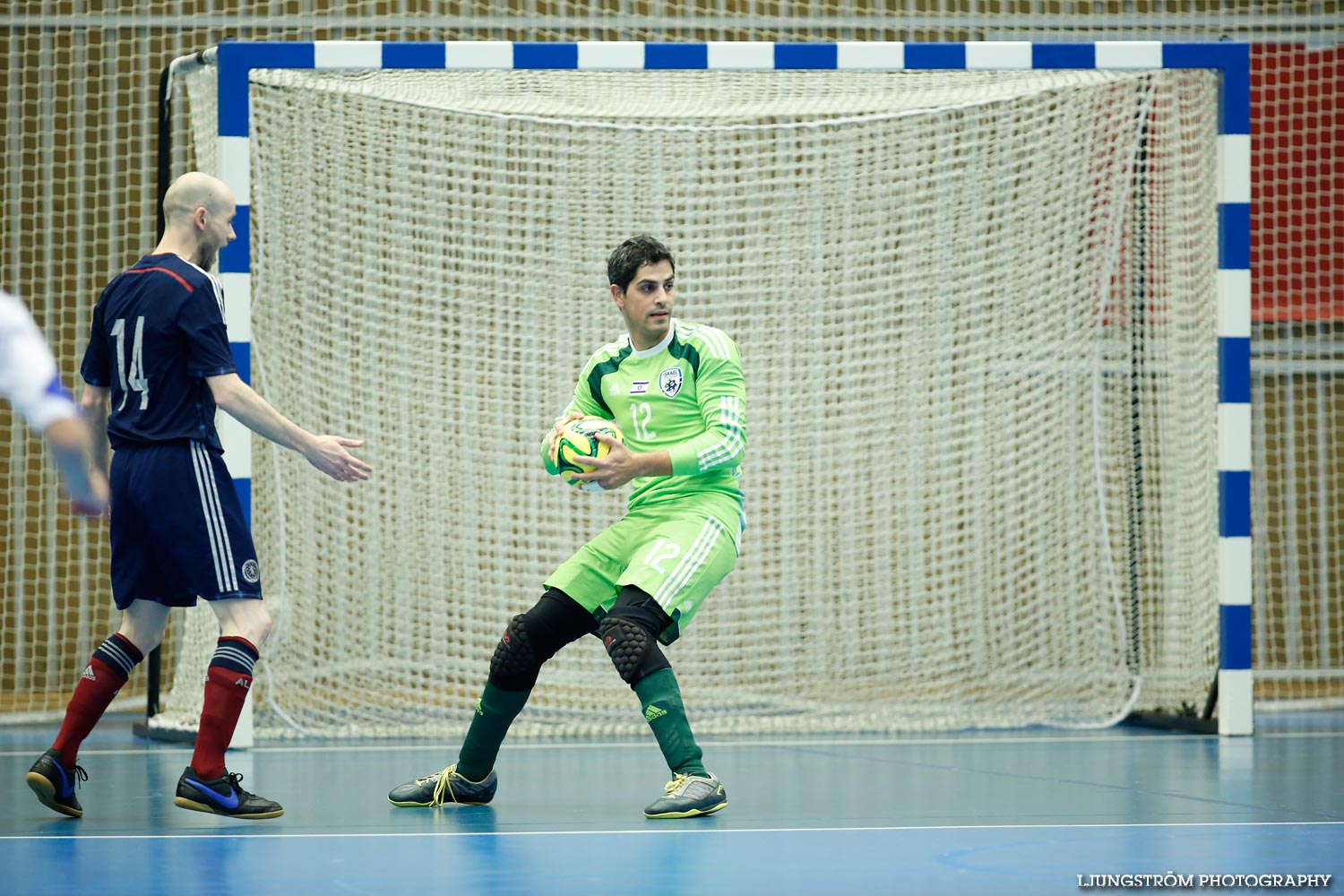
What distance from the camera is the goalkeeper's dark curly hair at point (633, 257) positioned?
15.4 ft

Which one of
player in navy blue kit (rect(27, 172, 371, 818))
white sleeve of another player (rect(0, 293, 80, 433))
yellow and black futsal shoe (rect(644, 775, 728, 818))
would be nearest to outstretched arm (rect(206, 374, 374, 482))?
player in navy blue kit (rect(27, 172, 371, 818))

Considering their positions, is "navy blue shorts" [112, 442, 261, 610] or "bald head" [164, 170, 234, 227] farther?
"bald head" [164, 170, 234, 227]

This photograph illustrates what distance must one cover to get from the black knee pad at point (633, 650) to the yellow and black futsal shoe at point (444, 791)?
714mm

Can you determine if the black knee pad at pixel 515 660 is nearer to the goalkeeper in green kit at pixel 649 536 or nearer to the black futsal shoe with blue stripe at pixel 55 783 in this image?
the goalkeeper in green kit at pixel 649 536

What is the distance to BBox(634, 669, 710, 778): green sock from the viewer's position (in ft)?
14.6

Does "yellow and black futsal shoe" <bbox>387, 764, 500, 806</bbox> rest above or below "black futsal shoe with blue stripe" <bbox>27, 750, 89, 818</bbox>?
below

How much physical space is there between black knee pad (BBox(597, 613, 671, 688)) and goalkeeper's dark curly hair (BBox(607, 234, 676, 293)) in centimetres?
111

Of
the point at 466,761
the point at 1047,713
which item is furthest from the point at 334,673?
the point at 1047,713

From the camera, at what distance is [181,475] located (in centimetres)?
437

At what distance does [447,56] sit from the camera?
652 cm

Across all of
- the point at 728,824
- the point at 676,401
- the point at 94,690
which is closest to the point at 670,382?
the point at 676,401

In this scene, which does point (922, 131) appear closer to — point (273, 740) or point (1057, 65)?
point (1057, 65)

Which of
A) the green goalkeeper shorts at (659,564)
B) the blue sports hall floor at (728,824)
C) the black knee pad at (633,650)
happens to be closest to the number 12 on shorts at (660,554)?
the green goalkeeper shorts at (659,564)

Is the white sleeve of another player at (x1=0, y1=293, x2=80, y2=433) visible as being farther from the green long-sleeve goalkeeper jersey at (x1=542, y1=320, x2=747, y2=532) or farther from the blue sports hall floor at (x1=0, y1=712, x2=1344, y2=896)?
the green long-sleeve goalkeeper jersey at (x1=542, y1=320, x2=747, y2=532)
